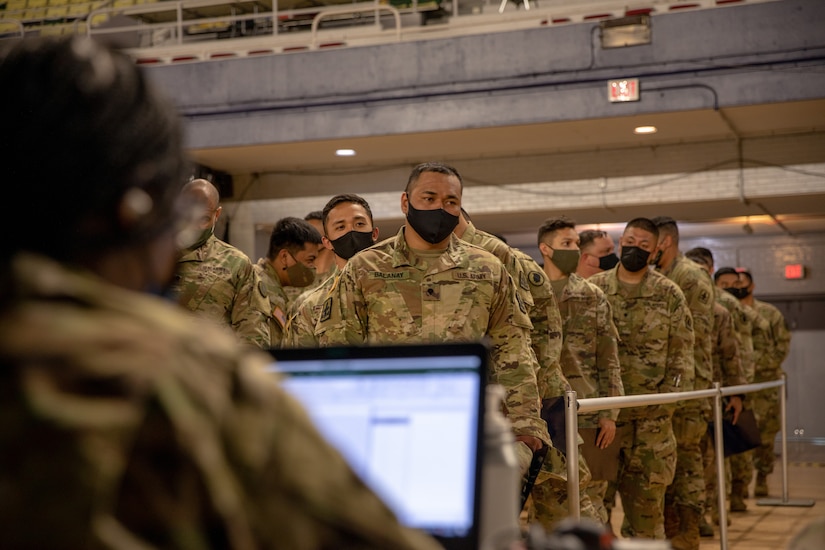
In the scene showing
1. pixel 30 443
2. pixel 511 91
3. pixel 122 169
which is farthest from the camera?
pixel 511 91

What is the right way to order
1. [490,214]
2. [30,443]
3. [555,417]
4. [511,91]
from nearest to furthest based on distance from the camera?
[30,443] → [555,417] → [511,91] → [490,214]

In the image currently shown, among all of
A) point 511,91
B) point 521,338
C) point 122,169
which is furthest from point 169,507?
point 511,91

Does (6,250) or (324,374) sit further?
(324,374)

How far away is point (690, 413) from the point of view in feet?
22.8

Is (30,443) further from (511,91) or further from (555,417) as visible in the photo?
(511,91)

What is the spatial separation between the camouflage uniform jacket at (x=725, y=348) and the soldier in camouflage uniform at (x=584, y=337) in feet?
7.30

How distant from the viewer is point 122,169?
0.92 meters

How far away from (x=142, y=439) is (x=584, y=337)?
5116 mm

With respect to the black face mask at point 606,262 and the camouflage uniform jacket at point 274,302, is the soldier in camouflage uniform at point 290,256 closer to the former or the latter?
the camouflage uniform jacket at point 274,302

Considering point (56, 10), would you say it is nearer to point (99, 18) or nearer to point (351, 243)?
point (99, 18)

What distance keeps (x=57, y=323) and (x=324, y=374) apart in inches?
23.7

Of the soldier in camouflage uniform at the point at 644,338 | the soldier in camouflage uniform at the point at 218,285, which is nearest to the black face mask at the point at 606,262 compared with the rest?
the soldier in camouflage uniform at the point at 644,338

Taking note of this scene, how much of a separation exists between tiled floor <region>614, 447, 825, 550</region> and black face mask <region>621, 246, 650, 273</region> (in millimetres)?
1859

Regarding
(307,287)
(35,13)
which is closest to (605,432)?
(307,287)
